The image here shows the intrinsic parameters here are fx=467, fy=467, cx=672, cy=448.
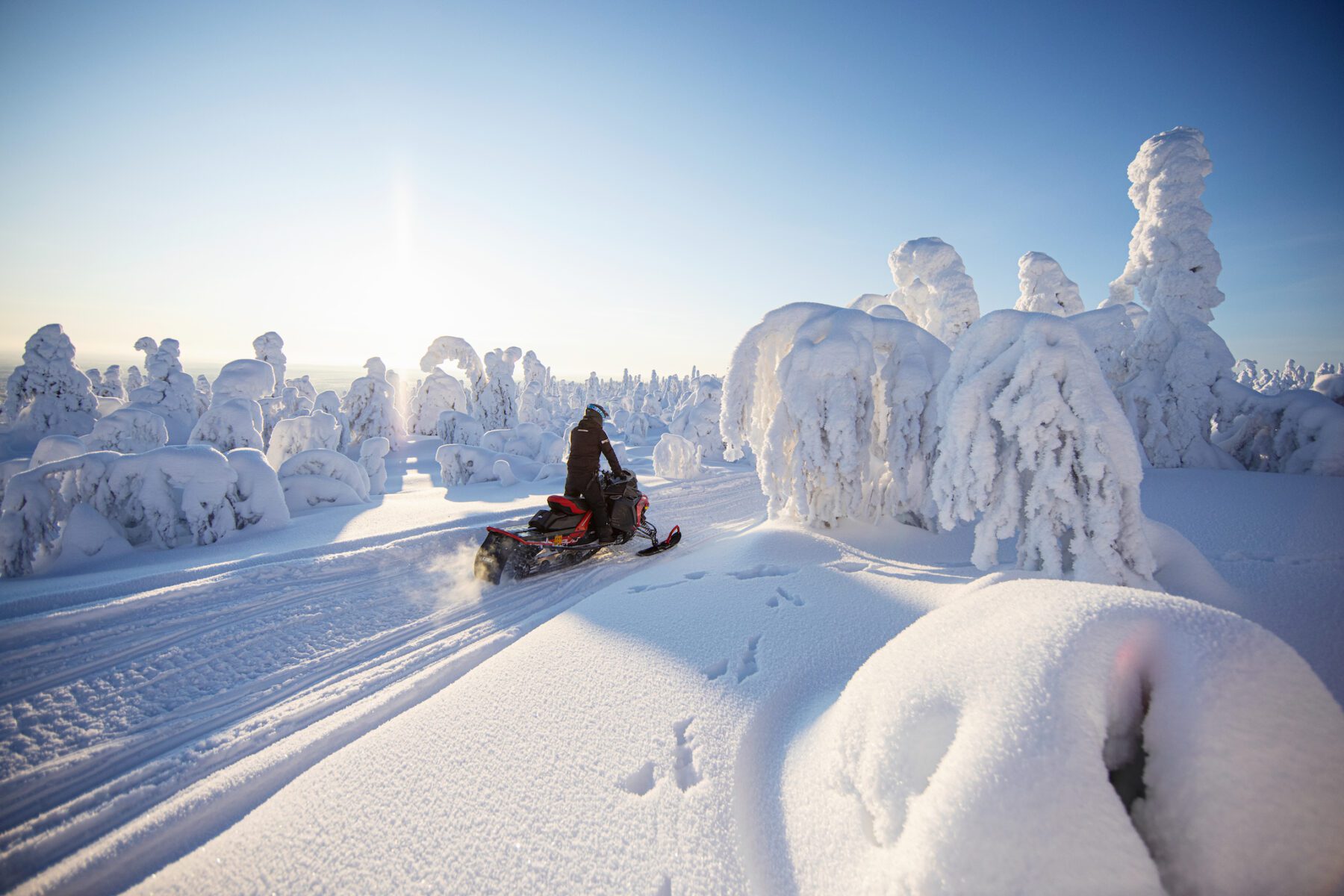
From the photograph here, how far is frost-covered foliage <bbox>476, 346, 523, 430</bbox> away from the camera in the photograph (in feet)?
105

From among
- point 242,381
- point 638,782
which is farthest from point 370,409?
point 638,782

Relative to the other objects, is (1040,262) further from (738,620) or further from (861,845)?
(861,845)

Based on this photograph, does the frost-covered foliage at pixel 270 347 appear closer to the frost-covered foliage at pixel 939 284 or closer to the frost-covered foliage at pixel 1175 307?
the frost-covered foliage at pixel 939 284

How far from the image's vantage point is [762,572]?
508cm

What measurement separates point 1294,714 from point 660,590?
410 cm

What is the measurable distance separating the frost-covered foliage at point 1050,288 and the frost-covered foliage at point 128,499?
66.9 ft

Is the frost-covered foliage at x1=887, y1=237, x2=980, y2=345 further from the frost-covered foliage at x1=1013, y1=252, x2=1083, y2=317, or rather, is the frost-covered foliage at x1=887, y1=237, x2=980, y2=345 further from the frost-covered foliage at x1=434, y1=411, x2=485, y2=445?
the frost-covered foliage at x1=434, y1=411, x2=485, y2=445

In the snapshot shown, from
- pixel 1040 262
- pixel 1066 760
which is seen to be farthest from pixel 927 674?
pixel 1040 262

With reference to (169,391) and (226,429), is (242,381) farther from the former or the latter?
(226,429)

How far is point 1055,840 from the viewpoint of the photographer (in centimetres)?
117

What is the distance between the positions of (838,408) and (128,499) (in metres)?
10.9

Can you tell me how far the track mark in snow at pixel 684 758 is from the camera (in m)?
2.33

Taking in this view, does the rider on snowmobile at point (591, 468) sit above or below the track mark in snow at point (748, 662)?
above

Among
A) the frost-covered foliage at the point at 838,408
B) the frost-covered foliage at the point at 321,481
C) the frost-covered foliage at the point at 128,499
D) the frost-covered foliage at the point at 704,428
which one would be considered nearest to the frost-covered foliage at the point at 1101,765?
the frost-covered foliage at the point at 838,408
